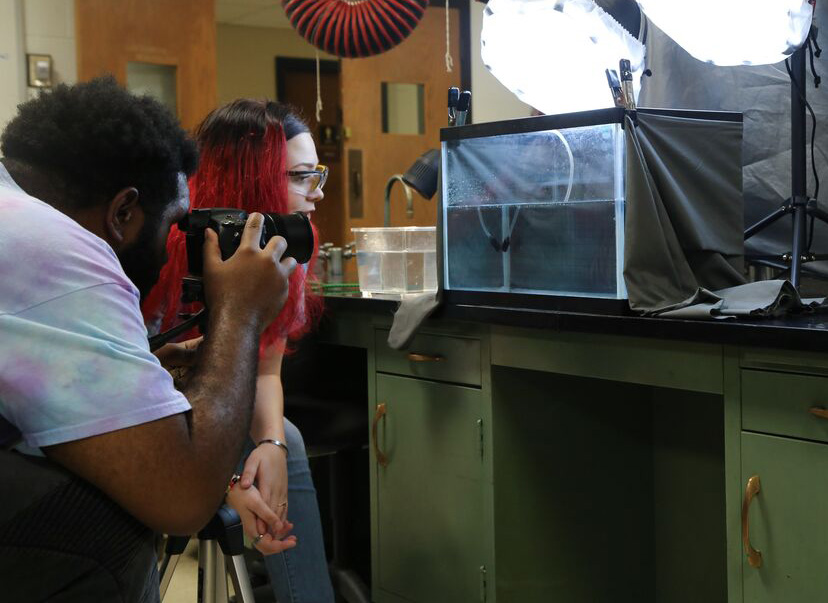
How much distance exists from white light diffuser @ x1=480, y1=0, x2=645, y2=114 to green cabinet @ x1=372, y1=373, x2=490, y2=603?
61cm

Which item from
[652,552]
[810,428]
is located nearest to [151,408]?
[810,428]

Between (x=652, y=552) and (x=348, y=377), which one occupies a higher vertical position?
(x=348, y=377)

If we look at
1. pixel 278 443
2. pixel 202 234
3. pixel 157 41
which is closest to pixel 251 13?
pixel 157 41

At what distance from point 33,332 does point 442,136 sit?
1.23m

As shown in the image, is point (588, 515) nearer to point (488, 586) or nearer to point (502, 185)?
point (488, 586)

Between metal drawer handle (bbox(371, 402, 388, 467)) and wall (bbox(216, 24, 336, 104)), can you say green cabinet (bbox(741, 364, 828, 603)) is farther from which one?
wall (bbox(216, 24, 336, 104))

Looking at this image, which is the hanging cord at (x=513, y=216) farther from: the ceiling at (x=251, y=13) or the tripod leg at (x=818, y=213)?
the ceiling at (x=251, y=13)

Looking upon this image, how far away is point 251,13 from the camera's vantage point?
6426 millimetres

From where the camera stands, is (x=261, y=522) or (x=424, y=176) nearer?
(x=261, y=522)

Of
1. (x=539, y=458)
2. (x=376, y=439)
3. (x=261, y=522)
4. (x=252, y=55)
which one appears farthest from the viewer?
(x=252, y=55)

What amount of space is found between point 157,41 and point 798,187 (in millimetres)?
3037

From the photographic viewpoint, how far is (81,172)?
0.95 m

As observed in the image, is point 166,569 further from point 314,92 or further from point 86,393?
point 314,92

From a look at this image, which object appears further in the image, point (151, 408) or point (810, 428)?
point (810, 428)
